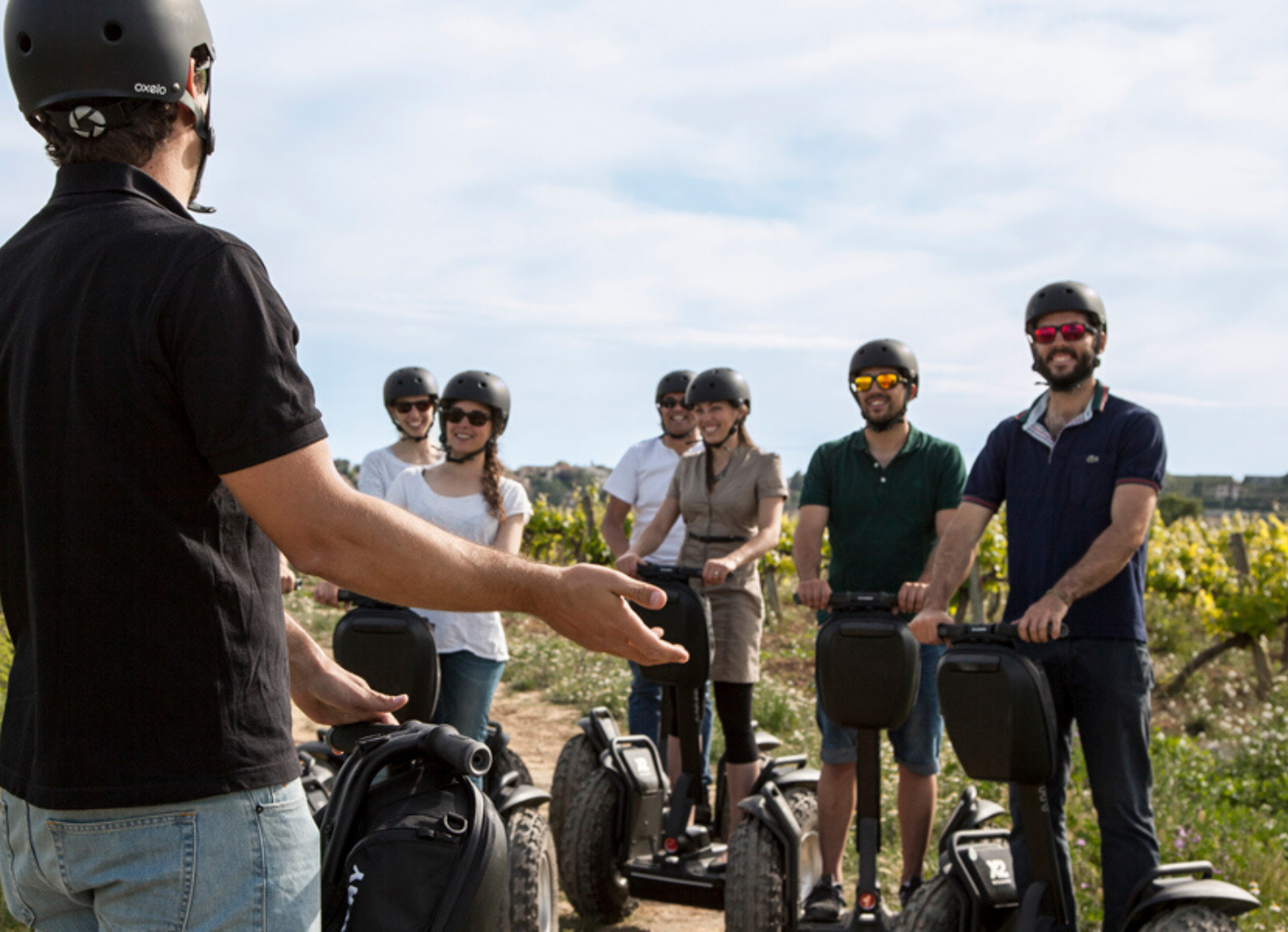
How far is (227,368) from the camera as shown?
1346 mm

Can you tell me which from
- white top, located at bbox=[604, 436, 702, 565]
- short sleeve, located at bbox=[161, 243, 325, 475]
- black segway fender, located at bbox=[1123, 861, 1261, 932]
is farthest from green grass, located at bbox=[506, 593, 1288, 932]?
short sleeve, located at bbox=[161, 243, 325, 475]

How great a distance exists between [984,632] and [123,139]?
102 inches

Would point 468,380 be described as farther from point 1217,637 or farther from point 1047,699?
point 1217,637

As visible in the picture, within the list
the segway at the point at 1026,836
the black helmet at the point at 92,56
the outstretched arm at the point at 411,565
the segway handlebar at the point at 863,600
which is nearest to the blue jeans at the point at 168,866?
the outstretched arm at the point at 411,565

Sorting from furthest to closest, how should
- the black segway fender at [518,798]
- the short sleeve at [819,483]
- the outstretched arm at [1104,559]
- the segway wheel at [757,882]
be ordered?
1. the short sleeve at [819,483]
2. the segway wheel at [757,882]
3. the black segway fender at [518,798]
4. the outstretched arm at [1104,559]

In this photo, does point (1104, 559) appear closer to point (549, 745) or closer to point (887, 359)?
point (887, 359)

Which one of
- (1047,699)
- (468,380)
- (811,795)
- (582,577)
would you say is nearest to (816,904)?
(811,795)

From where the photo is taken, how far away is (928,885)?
358cm

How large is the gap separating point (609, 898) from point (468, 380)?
6.61ft

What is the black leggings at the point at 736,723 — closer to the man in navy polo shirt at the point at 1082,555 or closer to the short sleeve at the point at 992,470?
the man in navy polo shirt at the point at 1082,555

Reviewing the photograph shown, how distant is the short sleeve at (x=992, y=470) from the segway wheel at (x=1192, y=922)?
50.8 inches

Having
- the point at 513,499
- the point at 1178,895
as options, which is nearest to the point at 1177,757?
the point at 1178,895

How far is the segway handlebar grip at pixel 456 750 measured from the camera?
1.81 meters

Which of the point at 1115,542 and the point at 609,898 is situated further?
the point at 609,898
